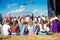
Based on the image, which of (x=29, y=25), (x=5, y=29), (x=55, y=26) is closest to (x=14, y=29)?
(x=5, y=29)

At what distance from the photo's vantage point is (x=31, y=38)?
40.1 ft

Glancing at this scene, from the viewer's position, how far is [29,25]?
12.3 metres

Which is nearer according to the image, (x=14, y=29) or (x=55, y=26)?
(x=55, y=26)

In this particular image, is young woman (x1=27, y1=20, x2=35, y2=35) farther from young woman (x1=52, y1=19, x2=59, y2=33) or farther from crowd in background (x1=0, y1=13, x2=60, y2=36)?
young woman (x1=52, y1=19, x2=59, y2=33)

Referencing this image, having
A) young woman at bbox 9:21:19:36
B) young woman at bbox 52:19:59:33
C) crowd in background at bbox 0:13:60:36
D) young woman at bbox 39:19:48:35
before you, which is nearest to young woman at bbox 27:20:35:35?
crowd in background at bbox 0:13:60:36

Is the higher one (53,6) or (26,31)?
(53,6)

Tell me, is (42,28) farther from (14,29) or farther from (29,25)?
(14,29)

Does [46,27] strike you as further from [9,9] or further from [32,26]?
[9,9]

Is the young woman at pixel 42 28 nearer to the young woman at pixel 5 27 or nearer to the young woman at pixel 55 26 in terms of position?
the young woman at pixel 55 26

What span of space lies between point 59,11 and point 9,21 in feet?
7.50

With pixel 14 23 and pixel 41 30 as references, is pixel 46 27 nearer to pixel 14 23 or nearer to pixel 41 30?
pixel 41 30

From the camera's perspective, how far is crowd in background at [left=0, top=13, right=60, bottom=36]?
1222cm

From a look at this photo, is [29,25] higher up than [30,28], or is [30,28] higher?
[29,25]

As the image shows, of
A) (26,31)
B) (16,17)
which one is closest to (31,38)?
(26,31)
